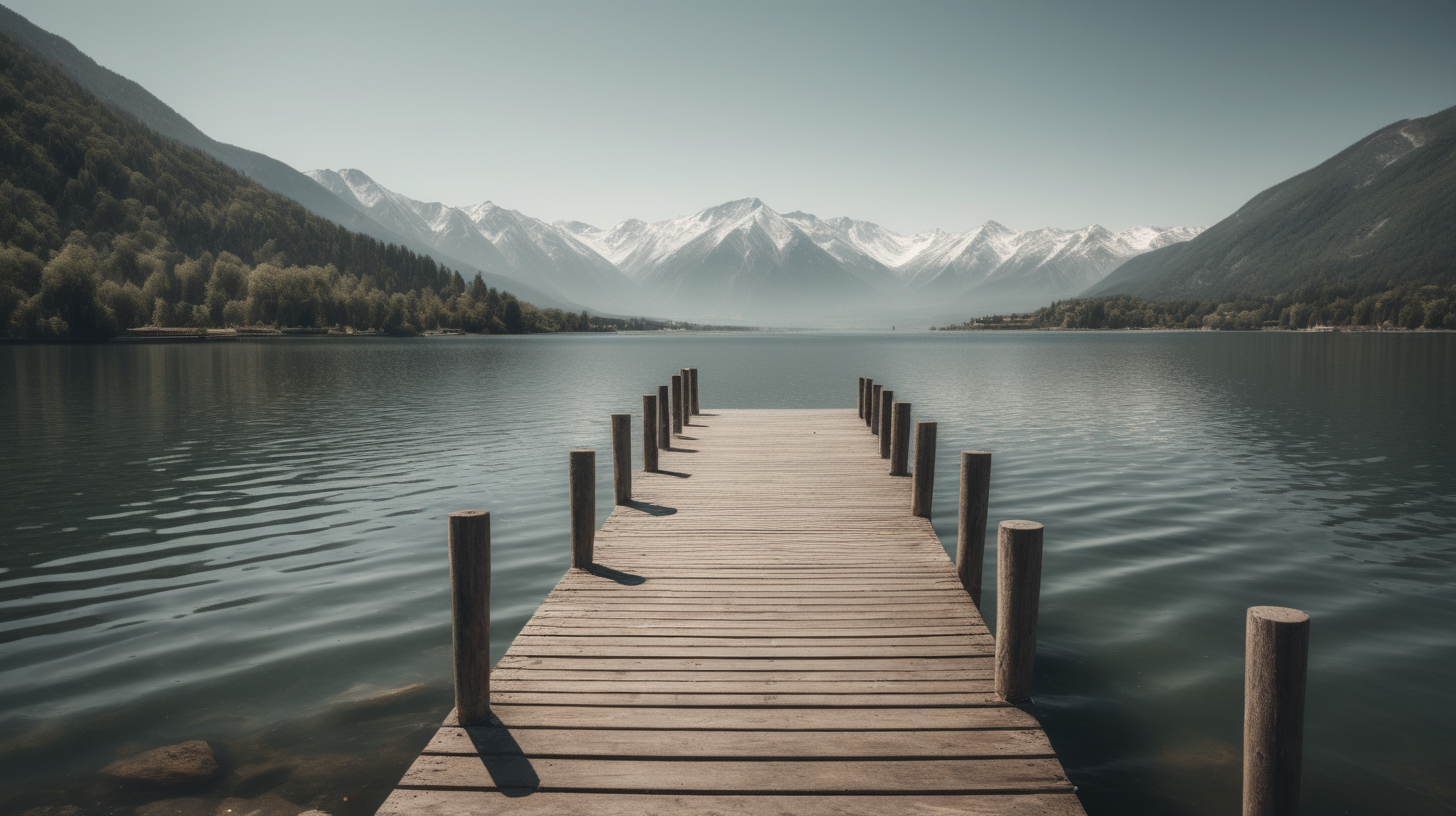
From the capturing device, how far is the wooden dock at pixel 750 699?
4406 millimetres

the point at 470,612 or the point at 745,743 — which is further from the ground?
the point at 470,612

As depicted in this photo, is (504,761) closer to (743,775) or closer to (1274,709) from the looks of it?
(743,775)

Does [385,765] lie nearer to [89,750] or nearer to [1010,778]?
[89,750]

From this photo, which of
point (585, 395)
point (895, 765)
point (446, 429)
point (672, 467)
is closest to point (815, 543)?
point (895, 765)

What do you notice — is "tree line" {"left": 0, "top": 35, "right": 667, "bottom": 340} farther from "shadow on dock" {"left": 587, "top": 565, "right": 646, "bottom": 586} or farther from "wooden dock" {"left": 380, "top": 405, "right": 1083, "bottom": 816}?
"wooden dock" {"left": 380, "top": 405, "right": 1083, "bottom": 816}

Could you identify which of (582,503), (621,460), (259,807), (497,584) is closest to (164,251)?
(621,460)

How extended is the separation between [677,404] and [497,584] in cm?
969

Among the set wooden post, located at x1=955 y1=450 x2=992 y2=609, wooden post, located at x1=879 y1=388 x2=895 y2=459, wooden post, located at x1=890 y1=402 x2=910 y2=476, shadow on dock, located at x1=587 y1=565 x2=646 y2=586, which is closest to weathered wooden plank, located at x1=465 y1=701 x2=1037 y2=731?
wooden post, located at x1=955 y1=450 x2=992 y2=609

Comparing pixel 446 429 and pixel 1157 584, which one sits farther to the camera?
pixel 446 429

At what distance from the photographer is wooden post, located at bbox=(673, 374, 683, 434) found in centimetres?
1971

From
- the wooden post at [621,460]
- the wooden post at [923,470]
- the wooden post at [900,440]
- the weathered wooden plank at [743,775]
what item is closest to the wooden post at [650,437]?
the wooden post at [621,460]

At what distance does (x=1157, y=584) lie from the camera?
1089cm

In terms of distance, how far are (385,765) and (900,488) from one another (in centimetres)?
900

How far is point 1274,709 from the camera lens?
3.70 metres
